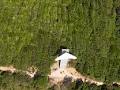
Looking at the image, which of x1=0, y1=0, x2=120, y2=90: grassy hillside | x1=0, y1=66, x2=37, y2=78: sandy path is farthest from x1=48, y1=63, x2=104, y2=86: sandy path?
x1=0, y1=66, x2=37, y2=78: sandy path

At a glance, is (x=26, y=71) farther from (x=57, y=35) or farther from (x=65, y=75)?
(x=57, y=35)

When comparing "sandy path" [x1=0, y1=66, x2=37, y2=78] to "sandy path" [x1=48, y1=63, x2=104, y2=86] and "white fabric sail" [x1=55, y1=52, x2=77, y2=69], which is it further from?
"white fabric sail" [x1=55, y1=52, x2=77, y2=69]

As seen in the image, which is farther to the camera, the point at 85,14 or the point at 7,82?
the point at 85,14

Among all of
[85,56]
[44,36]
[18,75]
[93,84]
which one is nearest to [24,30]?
[44,36]

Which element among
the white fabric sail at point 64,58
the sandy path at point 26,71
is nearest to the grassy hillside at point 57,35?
the sandy path at point 26,71

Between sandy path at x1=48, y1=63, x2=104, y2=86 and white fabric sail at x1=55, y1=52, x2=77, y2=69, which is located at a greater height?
white fabric sail at x1=55, y1=52, x2=77, y2=69

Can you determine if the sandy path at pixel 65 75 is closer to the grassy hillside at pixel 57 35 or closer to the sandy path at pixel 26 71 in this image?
the grassy hillside at pixel 57 35

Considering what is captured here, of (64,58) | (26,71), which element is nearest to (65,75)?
(64,58)

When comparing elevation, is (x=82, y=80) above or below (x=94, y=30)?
below

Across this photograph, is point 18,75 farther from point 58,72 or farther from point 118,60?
point 118,60
